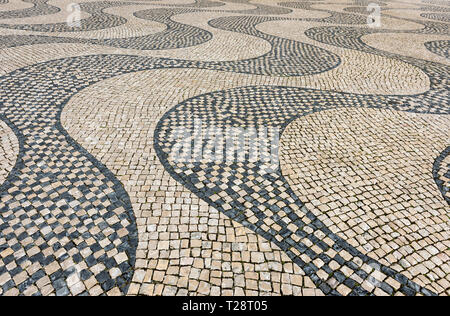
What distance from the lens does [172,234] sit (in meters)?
4.95

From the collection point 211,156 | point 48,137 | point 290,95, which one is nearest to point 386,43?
point 290,95

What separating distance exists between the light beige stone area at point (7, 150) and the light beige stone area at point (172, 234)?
1.13 metres

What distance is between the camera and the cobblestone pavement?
4.45m

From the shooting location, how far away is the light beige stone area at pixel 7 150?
20.0 feet

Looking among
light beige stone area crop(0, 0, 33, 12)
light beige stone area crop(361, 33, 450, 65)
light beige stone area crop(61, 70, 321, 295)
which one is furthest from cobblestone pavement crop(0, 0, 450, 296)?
light beige stone area crop(0, 0, 33, 12)

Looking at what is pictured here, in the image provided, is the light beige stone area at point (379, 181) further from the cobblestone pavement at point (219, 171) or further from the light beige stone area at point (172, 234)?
the light beige stone area at point (172, 234)

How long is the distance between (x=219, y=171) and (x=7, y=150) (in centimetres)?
443

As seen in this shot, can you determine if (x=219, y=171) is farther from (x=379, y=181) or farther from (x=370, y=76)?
(x=370, y=76)

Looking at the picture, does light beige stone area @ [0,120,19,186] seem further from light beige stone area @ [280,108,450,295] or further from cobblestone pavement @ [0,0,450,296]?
light beige stone area @ [280,108,450,295]

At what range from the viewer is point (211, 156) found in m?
6.71

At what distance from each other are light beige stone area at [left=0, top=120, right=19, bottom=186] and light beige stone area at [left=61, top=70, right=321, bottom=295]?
44.5 inches

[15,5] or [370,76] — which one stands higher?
[15,5]

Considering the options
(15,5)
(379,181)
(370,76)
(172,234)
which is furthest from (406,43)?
(15,5)

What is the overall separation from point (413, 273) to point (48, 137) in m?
7.38
